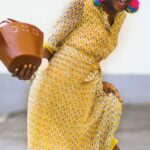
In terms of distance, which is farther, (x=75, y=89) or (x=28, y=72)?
(x=75, y=89)

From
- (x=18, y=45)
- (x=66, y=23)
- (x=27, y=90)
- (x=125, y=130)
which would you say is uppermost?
(x=18, y=45)

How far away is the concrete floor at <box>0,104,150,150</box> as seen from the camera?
9.42 ft

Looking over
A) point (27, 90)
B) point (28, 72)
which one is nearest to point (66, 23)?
point (28, 72)

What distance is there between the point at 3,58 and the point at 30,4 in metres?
1.87

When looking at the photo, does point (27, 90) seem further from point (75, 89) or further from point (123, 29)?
point (75, 89)

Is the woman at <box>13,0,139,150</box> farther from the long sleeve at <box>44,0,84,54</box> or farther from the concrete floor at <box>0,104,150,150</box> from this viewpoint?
the concrete floor at <box>0,104,150,150</box>

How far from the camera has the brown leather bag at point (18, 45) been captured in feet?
4.54

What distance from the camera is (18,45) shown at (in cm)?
139

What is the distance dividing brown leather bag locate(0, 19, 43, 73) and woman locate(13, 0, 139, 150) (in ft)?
1.46

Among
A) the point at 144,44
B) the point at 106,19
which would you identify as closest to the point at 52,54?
the point at 106,19

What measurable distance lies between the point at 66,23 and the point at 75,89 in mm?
264

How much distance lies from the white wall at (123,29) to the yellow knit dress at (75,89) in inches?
51.9

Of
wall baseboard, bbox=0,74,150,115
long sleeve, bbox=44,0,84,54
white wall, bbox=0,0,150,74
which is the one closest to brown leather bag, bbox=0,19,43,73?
long sleeve, bbox=44,0,84,54

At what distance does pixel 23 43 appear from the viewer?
140 centimetres
